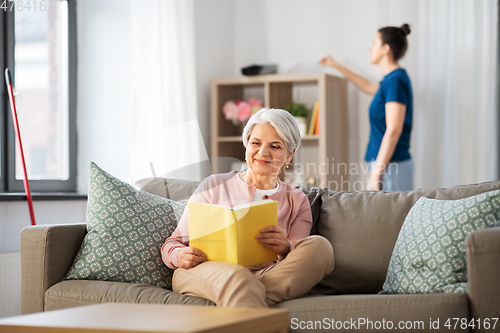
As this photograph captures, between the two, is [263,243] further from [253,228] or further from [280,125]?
[280,125]

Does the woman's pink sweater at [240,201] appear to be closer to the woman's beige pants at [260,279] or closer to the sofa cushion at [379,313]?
the woman's beige pants at [260,279]

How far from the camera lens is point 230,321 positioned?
114 centimetres

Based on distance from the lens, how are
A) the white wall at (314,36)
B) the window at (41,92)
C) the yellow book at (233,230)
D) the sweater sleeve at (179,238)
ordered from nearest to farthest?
the yellow book at (233,230), the sweater sleeve at (179,238), the window at (41,92), the white wall at (314,36)

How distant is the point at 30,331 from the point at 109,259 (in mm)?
715

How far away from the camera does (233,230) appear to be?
1618 mm

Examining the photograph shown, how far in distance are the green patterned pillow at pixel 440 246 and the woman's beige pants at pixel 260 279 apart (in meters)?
0.25

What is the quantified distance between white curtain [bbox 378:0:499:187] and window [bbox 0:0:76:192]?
2166mm

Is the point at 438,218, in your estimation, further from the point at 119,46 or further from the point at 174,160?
the point at 119,46

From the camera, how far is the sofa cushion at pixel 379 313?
1.50 meters

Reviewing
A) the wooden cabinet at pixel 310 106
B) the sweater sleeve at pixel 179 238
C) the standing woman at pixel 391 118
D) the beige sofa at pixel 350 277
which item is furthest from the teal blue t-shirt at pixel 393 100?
the sweater sleeve at pixel 179 238

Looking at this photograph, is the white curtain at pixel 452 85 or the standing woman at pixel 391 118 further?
the white curtain at pixel 452 85

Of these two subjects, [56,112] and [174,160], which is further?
[56,112]

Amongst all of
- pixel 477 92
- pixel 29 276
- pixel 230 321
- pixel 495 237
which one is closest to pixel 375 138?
pixel 477 92

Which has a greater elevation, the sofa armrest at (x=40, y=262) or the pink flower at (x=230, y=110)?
the pink flower at (x=230, y=110)
